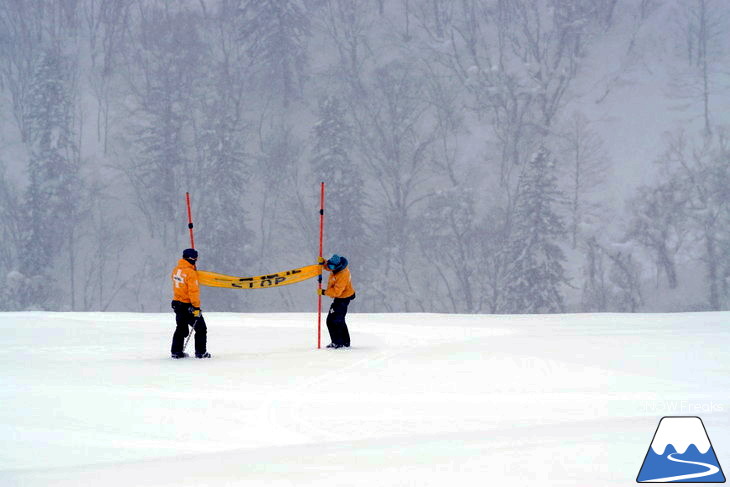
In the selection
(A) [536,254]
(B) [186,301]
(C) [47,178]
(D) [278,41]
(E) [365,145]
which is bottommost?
(B) [186,301]

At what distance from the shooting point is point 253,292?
64.6 metres

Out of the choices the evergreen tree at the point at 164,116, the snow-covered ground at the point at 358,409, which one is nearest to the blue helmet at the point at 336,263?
the snow-covered ground at the point at 358,409

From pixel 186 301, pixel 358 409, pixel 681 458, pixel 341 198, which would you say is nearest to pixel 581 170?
pixel 341 198

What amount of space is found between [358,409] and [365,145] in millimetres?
64296

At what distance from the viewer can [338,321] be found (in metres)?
16.4

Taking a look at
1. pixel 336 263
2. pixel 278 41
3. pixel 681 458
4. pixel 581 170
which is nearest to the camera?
pixel 681 458

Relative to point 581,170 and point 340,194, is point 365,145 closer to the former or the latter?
point 340,194

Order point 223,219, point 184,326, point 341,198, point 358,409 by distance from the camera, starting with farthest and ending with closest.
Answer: point 341,198 → point 223,219 → point 184,326 → point 358,409

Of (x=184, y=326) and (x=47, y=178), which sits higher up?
(x=47, y=178)

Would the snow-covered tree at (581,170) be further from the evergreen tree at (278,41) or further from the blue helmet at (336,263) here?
the blue helmet at (336,263)

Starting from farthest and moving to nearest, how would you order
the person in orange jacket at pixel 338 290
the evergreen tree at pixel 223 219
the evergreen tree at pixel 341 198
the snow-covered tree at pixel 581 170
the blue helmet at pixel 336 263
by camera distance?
the snow-covered tree at pixel 581 170
the evergreen tree at pixel 341 198
the evergreen tree at pixel 223 219
the person in orange jacket at pixel 338 290
the blue helmet at pixel 336 263

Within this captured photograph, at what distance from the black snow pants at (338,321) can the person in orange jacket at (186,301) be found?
2.43m

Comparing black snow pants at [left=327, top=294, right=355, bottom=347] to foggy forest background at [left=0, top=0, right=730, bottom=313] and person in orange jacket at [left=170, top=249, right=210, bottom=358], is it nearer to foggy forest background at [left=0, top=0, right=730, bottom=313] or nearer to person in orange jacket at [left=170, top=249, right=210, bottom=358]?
person in orange jacket at [left=170, top=249, right=210, bottom=358]

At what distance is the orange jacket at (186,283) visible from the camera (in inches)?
578
